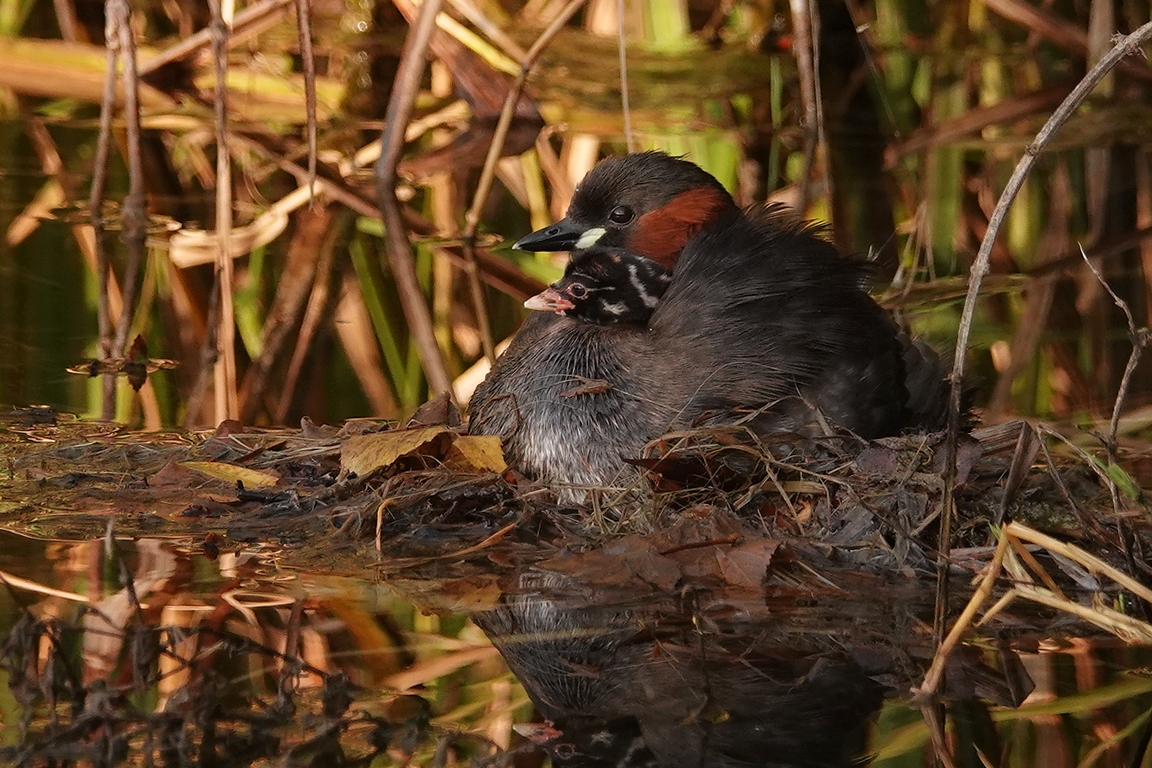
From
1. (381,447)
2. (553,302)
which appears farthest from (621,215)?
(381,447)

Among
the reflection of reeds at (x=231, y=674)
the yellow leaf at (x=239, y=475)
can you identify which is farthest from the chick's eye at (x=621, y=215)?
the reflection of reeds at (x=231, y=674)

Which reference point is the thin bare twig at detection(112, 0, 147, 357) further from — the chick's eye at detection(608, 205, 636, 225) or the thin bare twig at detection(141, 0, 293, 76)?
the chick's eye at detection(608, 205, 636, 225)

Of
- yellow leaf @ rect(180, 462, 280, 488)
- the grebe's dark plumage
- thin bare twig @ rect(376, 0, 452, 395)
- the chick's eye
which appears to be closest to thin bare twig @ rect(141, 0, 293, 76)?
thin bare twig @ rect(376, 0, 452, 395)

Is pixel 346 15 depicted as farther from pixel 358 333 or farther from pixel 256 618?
pixel 256 618

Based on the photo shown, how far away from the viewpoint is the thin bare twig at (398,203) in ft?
17.0

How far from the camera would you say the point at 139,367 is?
4961 millimetres

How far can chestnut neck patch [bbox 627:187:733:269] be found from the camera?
4.36 metres

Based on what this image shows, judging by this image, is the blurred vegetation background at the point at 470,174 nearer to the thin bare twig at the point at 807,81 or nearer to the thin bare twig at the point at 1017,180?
the thin bare twig at the point at 807,81

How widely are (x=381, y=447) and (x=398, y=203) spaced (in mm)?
3311

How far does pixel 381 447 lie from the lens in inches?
151

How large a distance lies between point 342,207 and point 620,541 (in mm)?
3717

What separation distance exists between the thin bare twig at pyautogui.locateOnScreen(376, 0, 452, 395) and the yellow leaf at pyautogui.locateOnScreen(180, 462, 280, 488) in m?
0.94

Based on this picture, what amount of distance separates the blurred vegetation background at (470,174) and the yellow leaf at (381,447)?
0.79 meters

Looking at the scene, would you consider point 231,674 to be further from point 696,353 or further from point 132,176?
point 132,176
